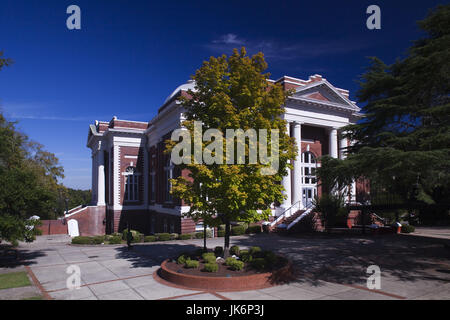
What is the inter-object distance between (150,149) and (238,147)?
2671 cm

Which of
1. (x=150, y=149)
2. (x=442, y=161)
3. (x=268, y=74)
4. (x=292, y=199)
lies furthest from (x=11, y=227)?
(x=150, y=149)

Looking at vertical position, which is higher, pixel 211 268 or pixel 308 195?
pixel 308 195

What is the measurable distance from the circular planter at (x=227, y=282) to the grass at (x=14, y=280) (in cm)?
602

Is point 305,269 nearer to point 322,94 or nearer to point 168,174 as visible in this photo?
point 322,94

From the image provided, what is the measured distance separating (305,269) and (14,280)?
11.4 m

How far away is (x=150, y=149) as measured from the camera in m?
36.7

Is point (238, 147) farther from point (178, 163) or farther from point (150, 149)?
point (150, 149)

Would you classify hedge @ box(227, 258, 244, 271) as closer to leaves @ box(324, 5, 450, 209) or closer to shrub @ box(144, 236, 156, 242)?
leaves @ box(324, 5, 450, 209)

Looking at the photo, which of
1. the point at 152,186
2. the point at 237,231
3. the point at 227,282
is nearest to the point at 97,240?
the point at 237,231

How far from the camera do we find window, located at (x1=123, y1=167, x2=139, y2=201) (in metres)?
36.2

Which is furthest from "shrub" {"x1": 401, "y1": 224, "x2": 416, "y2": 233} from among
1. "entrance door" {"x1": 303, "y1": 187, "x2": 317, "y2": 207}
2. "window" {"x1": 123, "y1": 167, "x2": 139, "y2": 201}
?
"window" {"x1": 123, "y1": 167, "x2": 139, "y2": 201}

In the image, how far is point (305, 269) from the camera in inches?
512

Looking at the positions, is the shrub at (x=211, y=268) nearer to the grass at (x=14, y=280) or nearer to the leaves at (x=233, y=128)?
the leaves at (x=233, y=128)

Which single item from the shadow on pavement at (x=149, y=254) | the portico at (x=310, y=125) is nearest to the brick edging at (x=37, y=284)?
the shadow on pavement at (x=149, y=254)
